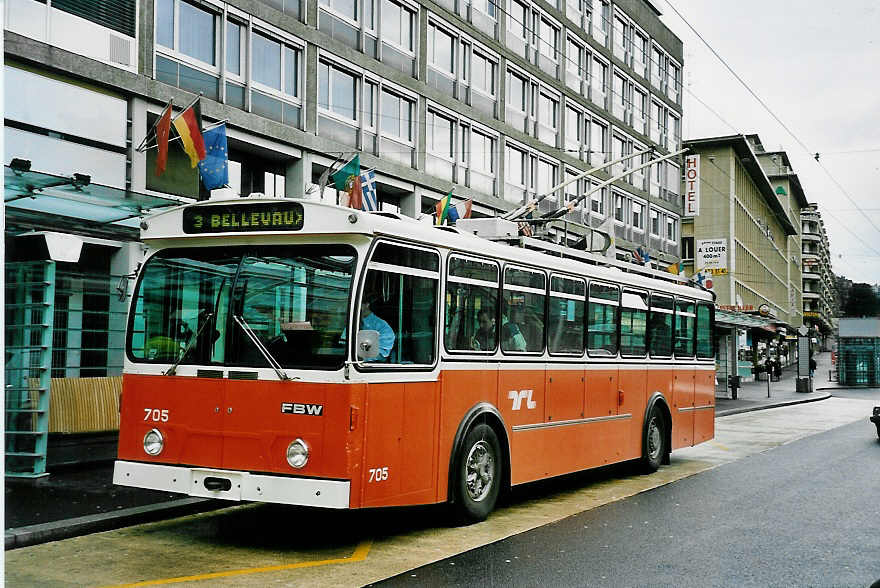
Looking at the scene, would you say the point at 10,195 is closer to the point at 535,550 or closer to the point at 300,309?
the point at 300,309

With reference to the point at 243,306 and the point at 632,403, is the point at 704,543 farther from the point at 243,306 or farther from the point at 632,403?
the point at 632,403

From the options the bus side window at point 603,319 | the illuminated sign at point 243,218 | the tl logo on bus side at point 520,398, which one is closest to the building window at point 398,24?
the bus side window at point 603,319

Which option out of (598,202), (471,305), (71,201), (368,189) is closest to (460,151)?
(368,189)

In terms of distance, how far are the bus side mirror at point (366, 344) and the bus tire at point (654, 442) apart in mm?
7275

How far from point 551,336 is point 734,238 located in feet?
203

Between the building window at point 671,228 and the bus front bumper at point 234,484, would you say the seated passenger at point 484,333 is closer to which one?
the bus front bumper at point 234,484

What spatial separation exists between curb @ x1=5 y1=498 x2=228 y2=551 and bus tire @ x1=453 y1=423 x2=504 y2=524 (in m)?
2.83

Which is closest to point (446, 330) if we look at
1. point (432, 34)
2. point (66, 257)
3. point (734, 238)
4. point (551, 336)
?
point (551, 336)

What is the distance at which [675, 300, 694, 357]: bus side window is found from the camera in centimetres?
1515

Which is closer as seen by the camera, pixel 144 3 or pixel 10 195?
pixel 10 195

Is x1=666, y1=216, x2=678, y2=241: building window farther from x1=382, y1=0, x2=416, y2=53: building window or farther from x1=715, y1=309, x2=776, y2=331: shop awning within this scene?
x1=382, y1=0, x2=416, y2=53: building window

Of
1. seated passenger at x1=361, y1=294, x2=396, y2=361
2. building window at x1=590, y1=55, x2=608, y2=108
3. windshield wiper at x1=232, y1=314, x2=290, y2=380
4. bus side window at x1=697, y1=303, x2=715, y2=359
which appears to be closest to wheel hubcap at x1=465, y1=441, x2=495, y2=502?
seated passenger at x1=361, y1=294, x2=396, y2=361

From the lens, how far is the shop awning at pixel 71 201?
10664 mm

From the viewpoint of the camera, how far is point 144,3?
19.1 m
